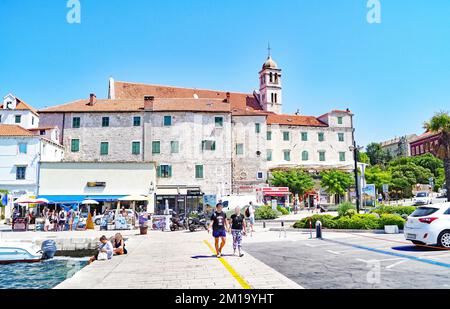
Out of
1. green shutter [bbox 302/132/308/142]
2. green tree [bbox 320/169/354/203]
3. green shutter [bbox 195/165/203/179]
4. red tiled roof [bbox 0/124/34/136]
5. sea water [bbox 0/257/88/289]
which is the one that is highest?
green shutter [bbox 302/132/308/142]

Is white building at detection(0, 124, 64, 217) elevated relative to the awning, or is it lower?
elevated

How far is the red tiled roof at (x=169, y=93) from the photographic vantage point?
5381 cm

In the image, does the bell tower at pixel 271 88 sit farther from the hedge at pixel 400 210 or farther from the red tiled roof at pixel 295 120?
the hedge at pixel 400 210

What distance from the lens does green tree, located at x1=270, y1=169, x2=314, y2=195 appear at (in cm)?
4526

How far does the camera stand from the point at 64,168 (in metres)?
37.2

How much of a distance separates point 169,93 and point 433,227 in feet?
162

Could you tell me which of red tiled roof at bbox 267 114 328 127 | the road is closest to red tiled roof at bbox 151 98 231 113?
red tiled roof at bbox 267 114 328 127

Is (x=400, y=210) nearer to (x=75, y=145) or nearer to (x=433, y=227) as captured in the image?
(x=433, y=227)

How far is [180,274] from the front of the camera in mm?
8273

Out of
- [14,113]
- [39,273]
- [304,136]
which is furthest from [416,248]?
[14,113]

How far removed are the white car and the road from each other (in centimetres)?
35

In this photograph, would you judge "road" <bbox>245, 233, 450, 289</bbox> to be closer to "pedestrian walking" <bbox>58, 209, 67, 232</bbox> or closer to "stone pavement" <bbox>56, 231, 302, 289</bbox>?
"stone pavement" <bbox>56, 231, 302, 289</bbox>
